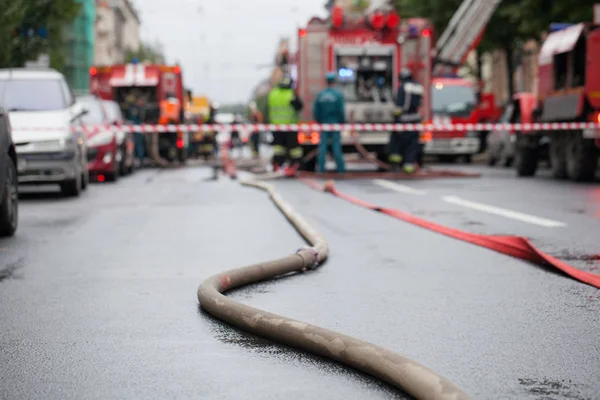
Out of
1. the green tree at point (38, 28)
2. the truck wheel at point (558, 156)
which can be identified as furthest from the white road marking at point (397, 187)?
the green tree at point (38, 28)

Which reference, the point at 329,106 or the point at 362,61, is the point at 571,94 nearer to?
the point at 329,106

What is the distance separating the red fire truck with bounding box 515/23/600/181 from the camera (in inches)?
811

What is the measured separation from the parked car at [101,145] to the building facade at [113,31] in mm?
66283

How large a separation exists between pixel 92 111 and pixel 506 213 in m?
13.1

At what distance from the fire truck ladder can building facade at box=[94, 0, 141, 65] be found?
5749 centimetres

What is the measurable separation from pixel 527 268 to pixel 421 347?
3.35m

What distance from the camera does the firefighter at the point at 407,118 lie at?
2398cm

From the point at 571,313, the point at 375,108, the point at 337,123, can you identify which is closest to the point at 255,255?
the point at 571,313

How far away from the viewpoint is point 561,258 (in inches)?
378

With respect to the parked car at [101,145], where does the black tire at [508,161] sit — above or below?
below

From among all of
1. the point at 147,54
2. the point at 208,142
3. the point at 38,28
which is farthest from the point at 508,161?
the point at 147,54

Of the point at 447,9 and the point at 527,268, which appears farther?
the point at 447,9

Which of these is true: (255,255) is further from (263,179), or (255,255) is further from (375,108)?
(375,108)

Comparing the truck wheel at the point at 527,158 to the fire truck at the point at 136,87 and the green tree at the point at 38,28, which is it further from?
the fire truck at the point at 136,87
